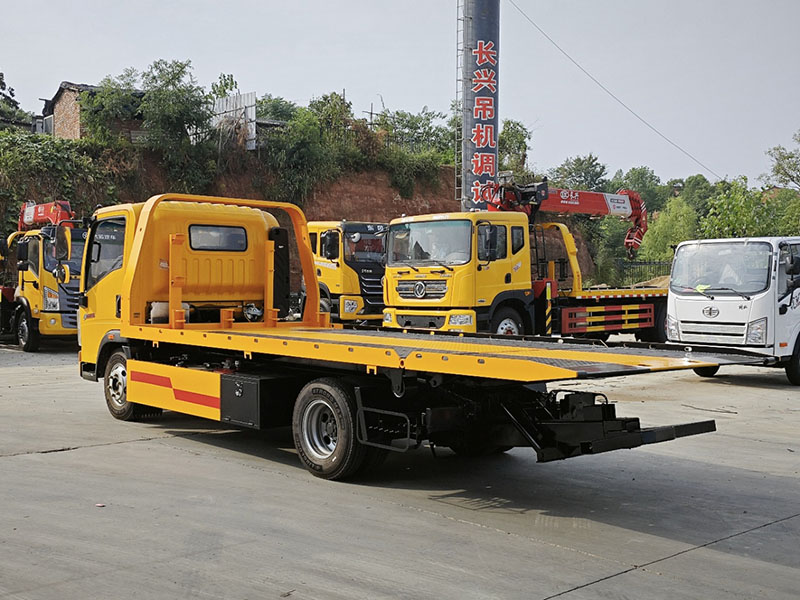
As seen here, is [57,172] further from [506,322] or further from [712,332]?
[712,332]

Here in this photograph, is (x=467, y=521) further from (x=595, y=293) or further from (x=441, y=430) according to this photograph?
(x=595, y=293)

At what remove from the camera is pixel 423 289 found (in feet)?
50.0

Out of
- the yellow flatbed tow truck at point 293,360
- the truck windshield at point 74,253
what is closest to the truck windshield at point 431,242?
the yellow flatbed tow truck at point 293,360

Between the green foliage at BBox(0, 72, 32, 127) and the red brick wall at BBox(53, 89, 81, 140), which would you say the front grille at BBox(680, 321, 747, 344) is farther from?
the green foliage at BBox(0, 72, 32, 127)

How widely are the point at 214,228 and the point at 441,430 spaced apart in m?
4.38

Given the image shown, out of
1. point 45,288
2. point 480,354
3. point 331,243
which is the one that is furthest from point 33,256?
point 480,354

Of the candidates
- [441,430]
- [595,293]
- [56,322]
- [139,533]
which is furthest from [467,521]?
[56,322]

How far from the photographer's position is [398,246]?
51.9 ft

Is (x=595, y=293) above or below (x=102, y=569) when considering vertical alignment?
above

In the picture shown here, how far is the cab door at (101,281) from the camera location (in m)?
9.99

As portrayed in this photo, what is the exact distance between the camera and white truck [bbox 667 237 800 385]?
44.0 feet

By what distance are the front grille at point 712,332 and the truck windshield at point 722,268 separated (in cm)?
51

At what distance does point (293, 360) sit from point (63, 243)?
6090mm

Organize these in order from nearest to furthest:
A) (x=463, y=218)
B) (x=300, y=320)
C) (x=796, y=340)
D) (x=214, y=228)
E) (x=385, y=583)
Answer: (x=385, y=583) < (x=214, y=228) < (x=300, y=320) < (x=796, y=340) < (x=463, y=218)
